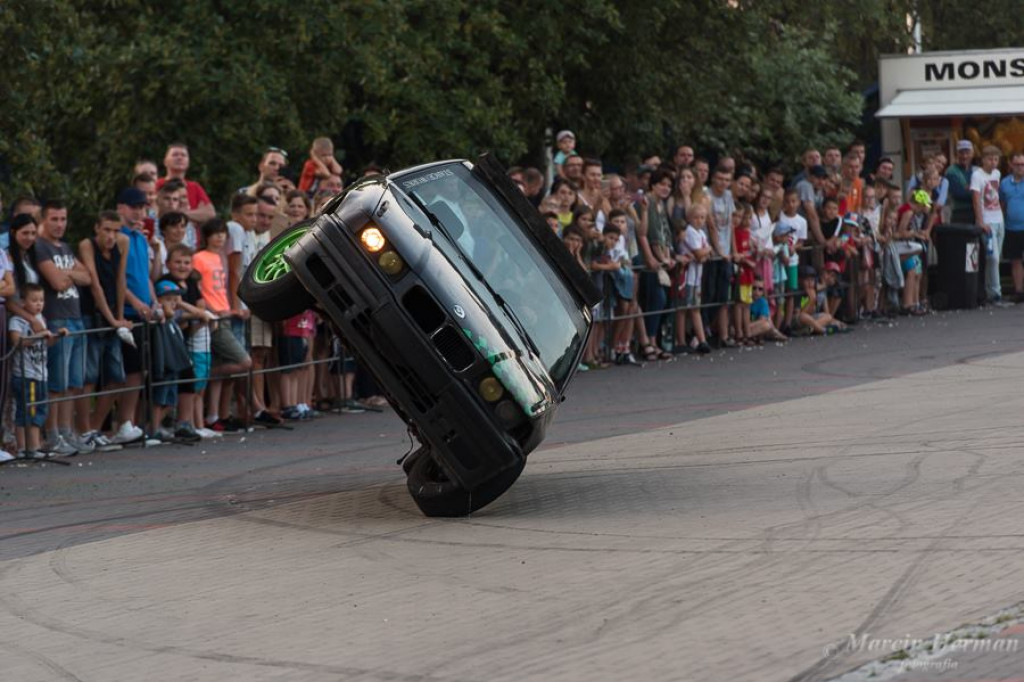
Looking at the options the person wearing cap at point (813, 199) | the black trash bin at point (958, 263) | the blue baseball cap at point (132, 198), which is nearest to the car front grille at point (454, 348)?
the blue baseball cap at point (132, 198)

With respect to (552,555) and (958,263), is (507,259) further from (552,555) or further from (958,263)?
(958,263)

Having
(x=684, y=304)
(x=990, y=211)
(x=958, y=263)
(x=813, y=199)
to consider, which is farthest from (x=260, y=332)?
(x=990, y=211)

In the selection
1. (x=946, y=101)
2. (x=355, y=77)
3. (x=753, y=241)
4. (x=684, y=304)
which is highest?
(x=355, y=77)

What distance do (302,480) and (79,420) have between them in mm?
2958

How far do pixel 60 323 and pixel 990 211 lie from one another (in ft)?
55.7

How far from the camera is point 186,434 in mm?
15586

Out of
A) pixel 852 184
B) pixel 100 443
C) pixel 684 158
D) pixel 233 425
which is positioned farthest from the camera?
pixel 852 184

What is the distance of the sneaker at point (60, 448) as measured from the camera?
14594 millimetres

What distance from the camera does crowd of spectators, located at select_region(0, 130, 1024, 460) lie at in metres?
14.8

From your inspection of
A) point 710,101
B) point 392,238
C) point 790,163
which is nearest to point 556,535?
point 392,238

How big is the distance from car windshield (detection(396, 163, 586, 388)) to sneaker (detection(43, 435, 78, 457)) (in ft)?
15.4

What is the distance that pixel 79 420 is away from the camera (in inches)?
593

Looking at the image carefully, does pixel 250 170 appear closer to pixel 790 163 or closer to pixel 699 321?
pixel 699 321

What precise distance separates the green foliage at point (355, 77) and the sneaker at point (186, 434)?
5.75 meters
